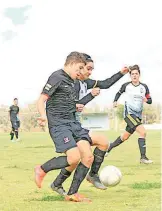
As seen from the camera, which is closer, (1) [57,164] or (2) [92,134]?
(1) [57,164]

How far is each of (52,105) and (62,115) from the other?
0.18 m

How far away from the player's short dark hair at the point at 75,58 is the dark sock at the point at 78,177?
4.38 ft

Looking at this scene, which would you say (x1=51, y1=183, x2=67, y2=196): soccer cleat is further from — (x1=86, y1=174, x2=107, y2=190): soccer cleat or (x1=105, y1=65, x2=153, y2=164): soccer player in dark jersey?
(x1=105, y1=65, x2=153, y2=164): soccer player in dark jersey

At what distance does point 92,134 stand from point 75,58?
1069 mm

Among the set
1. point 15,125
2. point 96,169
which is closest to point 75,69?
point 96,169

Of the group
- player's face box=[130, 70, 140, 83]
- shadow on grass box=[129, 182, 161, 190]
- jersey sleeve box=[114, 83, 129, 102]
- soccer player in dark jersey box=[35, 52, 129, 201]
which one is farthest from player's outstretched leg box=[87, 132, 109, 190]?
jersey sleeve box=[114, 83, 129, 102]

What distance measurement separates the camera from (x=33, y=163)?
1390 cm

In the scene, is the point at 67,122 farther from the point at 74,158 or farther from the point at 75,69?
the point at 75,69

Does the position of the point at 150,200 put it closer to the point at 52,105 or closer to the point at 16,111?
the point at 52,105

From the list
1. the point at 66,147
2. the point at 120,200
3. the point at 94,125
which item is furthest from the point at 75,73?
the point at 94,125

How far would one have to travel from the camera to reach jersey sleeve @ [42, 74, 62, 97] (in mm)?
7301

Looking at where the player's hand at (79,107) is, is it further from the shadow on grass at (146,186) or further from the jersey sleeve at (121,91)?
the jersey sleeve at (121,91)

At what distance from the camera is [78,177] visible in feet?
24.3

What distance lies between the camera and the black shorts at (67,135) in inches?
286
